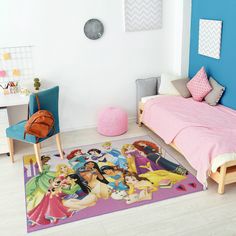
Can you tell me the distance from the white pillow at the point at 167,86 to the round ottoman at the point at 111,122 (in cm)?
66

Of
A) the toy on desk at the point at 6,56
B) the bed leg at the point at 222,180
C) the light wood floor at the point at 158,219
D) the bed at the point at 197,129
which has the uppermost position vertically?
the toy on desk at the point at 6,56

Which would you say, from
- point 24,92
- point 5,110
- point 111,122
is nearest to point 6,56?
Answer: point 24,92

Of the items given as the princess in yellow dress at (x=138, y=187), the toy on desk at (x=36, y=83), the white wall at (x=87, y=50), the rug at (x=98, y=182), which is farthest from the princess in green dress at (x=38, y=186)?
the white wall at (x=87, y=50)

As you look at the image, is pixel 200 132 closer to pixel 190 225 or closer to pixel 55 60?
pixel 190 225

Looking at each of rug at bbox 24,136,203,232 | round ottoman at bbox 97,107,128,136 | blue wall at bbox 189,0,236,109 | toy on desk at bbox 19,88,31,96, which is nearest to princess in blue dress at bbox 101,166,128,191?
rug at bbox 24,136,203,232

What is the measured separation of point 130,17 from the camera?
4.14m

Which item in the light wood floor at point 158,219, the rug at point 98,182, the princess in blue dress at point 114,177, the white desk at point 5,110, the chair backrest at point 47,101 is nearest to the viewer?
the light wood floor at point 158,219

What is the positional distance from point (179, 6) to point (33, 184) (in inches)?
118

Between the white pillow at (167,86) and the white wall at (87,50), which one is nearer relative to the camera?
the white wall at (87,50)

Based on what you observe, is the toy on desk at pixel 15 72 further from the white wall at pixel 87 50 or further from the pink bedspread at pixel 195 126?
the pink bedspread at pixel 195 126

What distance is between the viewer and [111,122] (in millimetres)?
4094

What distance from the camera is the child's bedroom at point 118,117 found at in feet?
8.84

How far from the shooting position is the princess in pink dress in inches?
103

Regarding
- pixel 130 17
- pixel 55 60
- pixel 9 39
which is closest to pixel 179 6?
pixel 130 17
